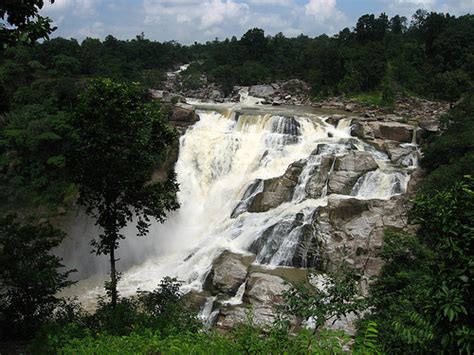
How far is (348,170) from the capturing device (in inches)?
704

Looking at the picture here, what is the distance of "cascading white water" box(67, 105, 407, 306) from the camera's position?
1555cm

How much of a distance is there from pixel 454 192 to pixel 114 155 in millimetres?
6105

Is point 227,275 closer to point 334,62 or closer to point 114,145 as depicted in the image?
point 114,145

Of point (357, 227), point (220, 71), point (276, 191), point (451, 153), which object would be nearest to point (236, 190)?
point (276, 191)

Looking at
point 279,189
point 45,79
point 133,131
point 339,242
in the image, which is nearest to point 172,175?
point 133,131

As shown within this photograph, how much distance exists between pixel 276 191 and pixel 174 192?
9.30 metres

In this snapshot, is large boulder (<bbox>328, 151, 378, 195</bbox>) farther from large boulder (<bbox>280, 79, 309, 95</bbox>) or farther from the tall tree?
large boulder (<bbox>280, 79, 309, 95</bbox>)

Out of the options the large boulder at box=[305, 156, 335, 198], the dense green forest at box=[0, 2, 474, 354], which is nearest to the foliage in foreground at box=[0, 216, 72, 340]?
the dense green forest at box=[0, 2, 474, 354]

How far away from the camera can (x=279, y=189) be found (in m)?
17.9

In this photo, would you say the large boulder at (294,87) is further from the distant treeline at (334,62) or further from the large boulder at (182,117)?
the large boulder at (182,117)

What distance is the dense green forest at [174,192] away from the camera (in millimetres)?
3537

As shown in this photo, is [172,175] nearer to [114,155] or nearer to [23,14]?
[114,155]

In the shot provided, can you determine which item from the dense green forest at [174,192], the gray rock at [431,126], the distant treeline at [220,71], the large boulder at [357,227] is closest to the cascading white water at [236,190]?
the large boulder at [357,227]

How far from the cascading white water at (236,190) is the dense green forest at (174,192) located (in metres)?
2.82
